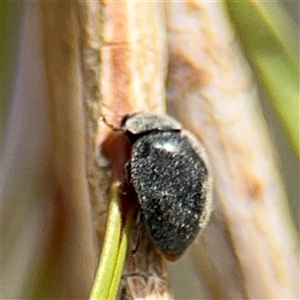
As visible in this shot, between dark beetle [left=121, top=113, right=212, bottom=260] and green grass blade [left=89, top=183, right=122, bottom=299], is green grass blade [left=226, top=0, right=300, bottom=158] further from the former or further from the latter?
green grass blade [left=89, top=183, right=122, bottom=299]

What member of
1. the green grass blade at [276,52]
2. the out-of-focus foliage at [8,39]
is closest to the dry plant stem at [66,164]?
the out-of-focus foliage at [8,39]

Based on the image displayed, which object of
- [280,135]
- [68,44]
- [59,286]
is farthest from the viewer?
[280,135]

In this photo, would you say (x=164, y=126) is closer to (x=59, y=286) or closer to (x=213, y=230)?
(x=213, y=230)

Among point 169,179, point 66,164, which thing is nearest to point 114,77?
point 169,179

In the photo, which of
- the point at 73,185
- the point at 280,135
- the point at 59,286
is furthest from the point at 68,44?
the point at 280,135

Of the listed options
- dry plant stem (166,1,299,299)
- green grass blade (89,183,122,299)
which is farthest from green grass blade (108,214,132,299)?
dry plant stem (166,1,299,299)

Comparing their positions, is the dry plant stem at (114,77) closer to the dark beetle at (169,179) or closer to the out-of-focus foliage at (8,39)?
the dark beetle at (169,179)
